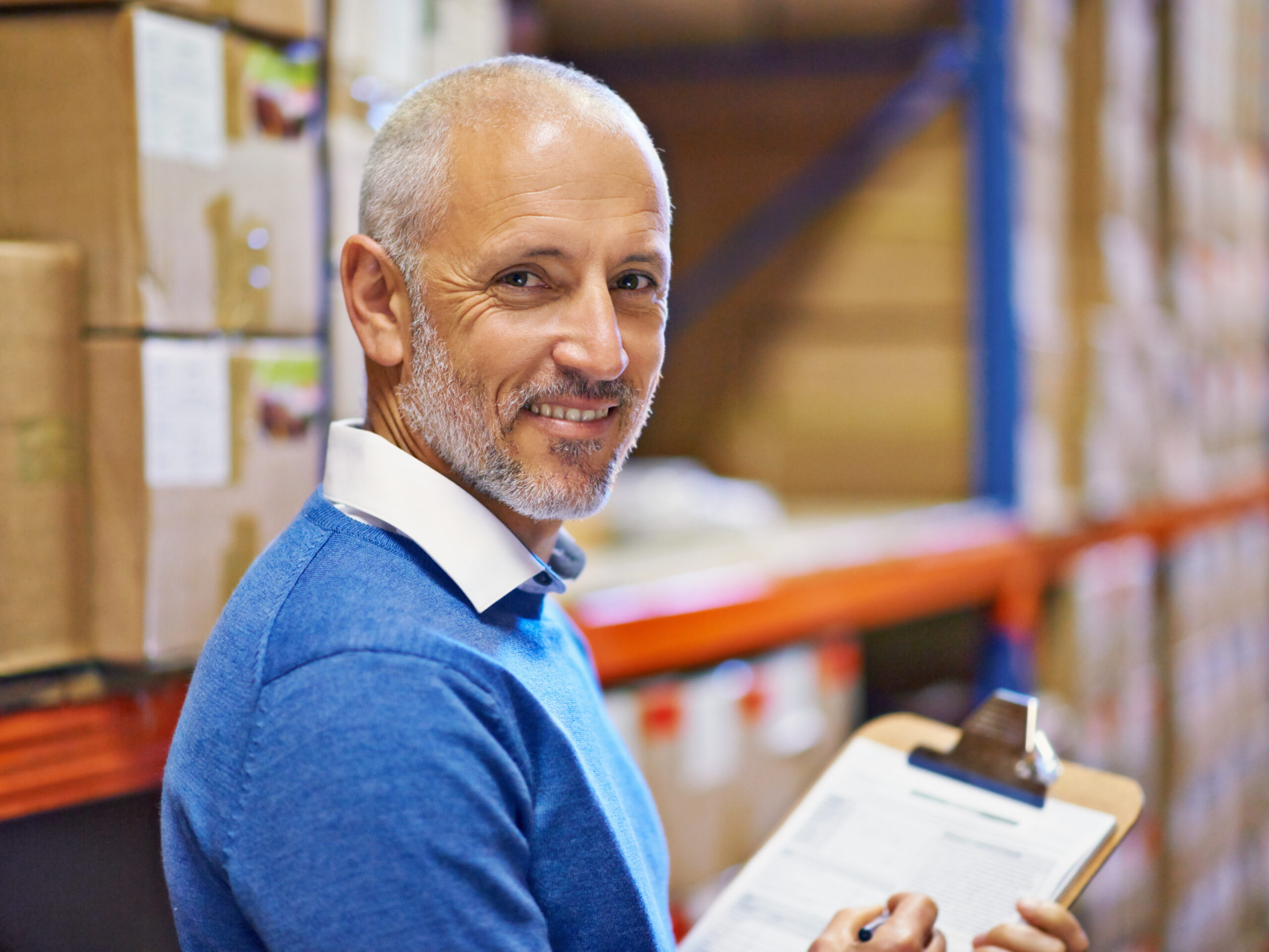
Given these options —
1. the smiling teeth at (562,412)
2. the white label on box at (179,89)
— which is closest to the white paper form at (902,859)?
the smiling teeth at (562,412)

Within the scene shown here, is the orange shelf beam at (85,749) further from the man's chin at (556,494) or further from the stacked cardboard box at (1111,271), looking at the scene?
the stacked cardboard box at (1111,271)

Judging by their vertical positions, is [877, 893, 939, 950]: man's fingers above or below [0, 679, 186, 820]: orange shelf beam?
below

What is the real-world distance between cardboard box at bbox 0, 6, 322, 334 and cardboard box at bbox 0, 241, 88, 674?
0.05m

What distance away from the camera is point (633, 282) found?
49.3 inches

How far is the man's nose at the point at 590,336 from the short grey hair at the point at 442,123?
16cm

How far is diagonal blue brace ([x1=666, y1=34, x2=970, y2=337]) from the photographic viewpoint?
12.1 ft

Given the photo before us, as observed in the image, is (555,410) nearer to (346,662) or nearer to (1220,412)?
(346,662)

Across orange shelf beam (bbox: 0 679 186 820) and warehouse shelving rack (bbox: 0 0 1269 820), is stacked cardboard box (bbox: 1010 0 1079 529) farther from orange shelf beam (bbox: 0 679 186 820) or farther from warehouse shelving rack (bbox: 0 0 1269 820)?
orange shelf beam (bbox: 0 679 186 820)

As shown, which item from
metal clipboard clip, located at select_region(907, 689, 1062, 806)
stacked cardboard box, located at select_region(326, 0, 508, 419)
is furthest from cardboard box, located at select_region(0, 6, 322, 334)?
metal clipboard clip, located at select_region(907, 689, 1062, 806)

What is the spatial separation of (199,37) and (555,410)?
Result: 2.66ft

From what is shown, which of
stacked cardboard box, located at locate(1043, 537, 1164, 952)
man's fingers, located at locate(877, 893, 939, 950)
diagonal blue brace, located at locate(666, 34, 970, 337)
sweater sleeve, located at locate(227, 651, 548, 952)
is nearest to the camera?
sweater sleeve, located at locate(227, 651, 548, 952)

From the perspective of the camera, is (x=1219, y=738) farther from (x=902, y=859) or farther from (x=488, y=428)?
(x=488, y=428)

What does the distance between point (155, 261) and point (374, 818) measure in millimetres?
922

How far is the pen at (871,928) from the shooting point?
4.18 feet
